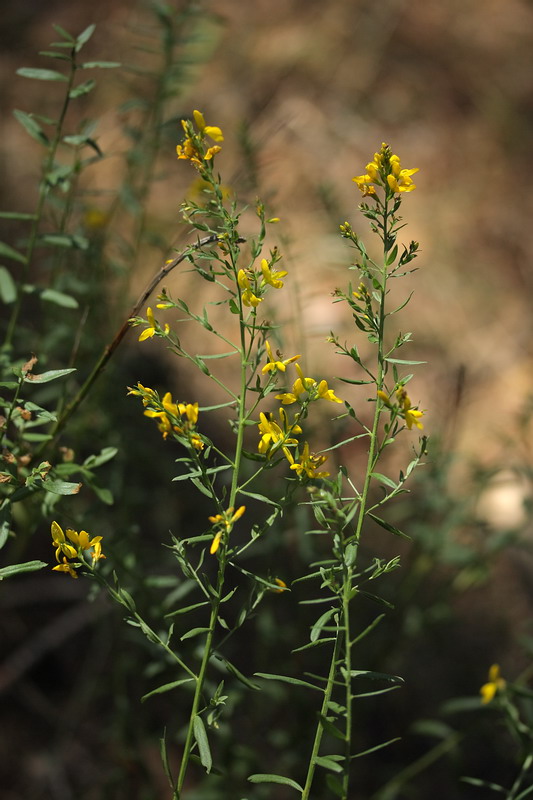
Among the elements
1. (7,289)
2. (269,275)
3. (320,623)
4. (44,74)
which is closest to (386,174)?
(269,275)

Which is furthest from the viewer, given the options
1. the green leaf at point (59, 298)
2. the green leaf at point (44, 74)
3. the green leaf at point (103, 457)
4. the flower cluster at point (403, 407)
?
the green leaf at point (59, 298)

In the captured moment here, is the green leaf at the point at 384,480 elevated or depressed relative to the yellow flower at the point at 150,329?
depressed

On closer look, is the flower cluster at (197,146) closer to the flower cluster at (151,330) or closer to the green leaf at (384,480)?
the flower cluster at (151,330)

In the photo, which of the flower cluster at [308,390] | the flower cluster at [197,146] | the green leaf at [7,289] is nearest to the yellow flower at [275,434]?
the flower cluster at [308,390]

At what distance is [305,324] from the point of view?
3441 millimetres

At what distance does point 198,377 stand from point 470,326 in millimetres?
1428

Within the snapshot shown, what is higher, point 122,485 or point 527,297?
point 527,297

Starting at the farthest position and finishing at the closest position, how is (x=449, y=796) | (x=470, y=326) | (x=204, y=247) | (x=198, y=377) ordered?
1. (x=470, y=326)
2. (x=198, y=377)
3. (x=449, y=796)
4. (x=204, y=247)

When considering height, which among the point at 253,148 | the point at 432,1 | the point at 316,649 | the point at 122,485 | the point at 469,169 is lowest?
the point at 316,649

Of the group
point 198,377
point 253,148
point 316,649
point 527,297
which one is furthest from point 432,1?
point 316,649

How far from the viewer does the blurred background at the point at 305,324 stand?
1.88m

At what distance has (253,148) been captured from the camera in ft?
5.54

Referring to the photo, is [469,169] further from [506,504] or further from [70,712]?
[70,712]

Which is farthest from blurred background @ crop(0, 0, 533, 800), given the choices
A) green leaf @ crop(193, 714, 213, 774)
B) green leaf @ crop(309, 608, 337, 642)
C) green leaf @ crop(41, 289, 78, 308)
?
green leaf @ crop(193, 714, 213, 774)
